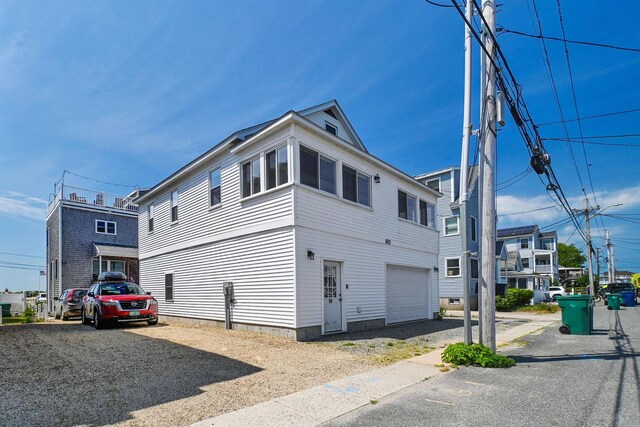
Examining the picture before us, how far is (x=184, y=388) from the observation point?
5.94 meters

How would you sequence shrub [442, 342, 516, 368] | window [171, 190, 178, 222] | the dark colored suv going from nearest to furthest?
shrub [442, 342, 516, 368]
window [171, 190, 178, 222]
the dark colored suv

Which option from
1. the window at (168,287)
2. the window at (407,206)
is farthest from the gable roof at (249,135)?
the window at (168,287)

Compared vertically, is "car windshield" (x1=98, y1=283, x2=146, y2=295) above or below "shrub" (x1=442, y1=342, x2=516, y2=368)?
above

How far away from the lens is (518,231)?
4609 centimetres

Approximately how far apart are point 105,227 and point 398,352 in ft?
75.5

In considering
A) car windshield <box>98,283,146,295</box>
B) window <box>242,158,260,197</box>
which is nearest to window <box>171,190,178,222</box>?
car windshield <box>98,283,146,295</box>

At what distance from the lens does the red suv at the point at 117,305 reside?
516 inches

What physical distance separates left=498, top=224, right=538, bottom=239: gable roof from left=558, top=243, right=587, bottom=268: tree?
43236 millimetres

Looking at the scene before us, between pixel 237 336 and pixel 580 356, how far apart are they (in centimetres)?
827

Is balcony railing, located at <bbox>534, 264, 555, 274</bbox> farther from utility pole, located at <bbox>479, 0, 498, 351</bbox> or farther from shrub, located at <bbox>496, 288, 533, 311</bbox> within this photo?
utility pole, located at <bbox>479, 0, 498, 351</bbox>

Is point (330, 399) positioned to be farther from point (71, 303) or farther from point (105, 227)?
point (105, 227)

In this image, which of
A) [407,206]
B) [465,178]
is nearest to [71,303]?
[407,206]

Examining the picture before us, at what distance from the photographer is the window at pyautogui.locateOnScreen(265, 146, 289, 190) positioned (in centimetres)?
1127

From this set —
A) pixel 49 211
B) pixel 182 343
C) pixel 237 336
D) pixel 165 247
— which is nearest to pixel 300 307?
pixel 237 336
